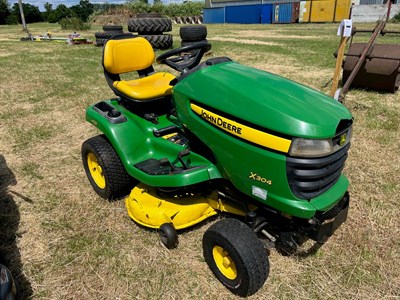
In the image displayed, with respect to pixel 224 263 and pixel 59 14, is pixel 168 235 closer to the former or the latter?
pixel 224 263

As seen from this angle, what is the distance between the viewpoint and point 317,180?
1.81 meters

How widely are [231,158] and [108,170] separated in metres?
1.17

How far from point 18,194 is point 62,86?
12.9ft

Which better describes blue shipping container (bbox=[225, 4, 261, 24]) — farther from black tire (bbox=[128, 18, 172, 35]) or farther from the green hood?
the green hood

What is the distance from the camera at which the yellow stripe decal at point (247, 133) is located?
67.2 inches

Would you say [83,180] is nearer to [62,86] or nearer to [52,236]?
[52,236]

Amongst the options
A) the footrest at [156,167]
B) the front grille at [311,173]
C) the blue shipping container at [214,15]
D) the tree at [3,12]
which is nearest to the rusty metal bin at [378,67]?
the front grille at [311,173]

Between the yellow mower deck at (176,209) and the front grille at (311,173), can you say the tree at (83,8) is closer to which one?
the yellow mower deck at (176,209)

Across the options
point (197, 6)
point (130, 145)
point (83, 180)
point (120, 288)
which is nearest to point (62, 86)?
point (83, 180)

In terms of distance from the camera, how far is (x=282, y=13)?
30.0 m

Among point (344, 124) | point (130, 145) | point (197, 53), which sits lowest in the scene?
point (130, 145)

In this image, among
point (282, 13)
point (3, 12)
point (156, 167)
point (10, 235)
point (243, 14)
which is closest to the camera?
point (156, 167)

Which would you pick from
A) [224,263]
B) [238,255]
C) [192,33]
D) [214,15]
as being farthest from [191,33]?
[214,15]

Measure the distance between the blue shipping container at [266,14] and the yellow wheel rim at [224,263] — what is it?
31.6 meters
